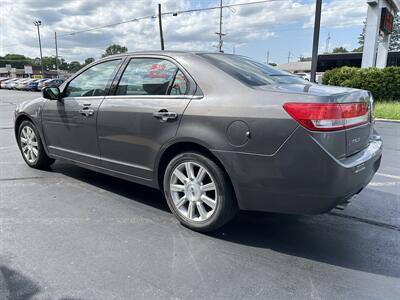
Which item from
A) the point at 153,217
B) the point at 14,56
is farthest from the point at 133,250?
the point at 14,56

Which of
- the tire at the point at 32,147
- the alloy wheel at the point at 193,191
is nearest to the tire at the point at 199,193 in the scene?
the alloy wheel at the point at 193,191

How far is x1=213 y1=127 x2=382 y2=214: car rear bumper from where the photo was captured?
2.62 metres

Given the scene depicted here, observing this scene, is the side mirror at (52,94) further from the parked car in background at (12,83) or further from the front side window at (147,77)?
the parked car in background at (12,83)

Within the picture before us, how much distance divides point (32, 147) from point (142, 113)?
8.56 feet

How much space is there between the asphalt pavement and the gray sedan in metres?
0.36

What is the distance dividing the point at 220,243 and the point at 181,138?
983 mm

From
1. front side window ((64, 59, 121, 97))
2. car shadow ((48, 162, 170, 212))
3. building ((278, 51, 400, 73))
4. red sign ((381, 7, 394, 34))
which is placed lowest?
car shadow ((48, 162, 170, 212))

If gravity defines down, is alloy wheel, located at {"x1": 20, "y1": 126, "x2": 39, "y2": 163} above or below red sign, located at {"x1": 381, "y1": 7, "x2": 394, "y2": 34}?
below

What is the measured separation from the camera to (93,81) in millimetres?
4297

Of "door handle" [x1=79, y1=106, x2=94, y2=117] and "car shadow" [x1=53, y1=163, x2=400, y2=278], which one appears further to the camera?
"door handle" [x1=79, y1=106, x2=94, y2=117]

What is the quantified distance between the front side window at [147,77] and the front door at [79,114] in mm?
243

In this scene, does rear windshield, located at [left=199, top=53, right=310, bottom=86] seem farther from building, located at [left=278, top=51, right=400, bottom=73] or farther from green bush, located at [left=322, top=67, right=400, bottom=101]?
building, located at [left=278, top=51, right=400, bottom=73]

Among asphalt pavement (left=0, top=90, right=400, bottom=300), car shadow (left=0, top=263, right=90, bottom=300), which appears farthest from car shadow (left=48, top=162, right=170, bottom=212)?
car shadow (left=0, top=263, right=90, bottom=300)

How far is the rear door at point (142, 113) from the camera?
11.0 feet
